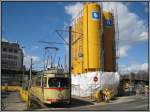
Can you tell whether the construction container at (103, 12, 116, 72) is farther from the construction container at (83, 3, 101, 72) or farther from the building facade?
the building facade

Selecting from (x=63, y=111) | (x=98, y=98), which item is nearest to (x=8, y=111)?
(x=63, y=111)

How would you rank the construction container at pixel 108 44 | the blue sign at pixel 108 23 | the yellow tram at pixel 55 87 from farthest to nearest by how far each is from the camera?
the blue sign at pixel 108 23 → the construction container at pixel 108 44 → the yellow tram at pixel 55 87

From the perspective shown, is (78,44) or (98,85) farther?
(78,44)

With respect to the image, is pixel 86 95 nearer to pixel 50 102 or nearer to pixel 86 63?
pixel 86 63

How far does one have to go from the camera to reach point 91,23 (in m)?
40.2

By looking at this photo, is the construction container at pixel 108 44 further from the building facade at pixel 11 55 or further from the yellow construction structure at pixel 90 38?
the building facade at pixel 11 55

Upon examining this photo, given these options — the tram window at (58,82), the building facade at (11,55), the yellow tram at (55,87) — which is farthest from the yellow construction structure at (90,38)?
the building facade at (11,55)

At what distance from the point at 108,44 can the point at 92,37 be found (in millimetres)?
4003

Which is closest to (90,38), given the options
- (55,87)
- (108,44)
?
(108,44)

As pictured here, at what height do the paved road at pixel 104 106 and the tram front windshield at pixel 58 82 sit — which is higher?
the tram front windshield at pixel 58 82

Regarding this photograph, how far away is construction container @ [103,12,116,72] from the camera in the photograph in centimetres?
4294

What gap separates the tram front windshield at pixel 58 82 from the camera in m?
26.5

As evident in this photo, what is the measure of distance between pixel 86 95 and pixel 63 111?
1513 centimetres

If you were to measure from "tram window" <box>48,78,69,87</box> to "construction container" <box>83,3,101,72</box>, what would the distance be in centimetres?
1332
